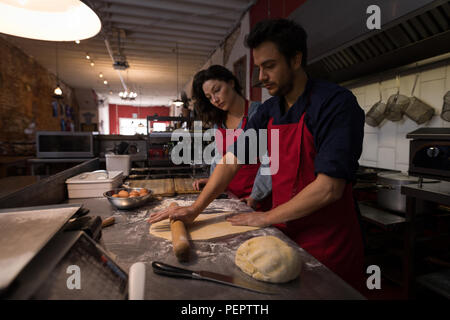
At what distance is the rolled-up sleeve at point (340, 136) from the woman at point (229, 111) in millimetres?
564

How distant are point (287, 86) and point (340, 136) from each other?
0.37 meters

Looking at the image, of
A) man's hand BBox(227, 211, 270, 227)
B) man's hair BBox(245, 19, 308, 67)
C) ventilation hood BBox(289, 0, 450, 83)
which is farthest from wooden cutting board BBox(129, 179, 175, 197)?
ventilation hood BBox(289, 0, 450, 83)

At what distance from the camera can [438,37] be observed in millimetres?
1558

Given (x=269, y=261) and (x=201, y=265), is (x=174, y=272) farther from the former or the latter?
(x=269, y=261)

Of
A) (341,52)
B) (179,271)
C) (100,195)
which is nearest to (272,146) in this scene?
(179,271)

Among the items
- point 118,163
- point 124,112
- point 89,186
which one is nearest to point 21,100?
point 118,163

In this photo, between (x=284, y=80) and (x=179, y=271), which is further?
(x=284, y=80)

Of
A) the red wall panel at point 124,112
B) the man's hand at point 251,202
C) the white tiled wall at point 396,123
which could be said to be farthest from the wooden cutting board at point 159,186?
the red wall panel at point 124,112

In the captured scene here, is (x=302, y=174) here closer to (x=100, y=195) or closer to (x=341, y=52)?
(x=100, y=195)

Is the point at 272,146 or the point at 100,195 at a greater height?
the point at 272,146

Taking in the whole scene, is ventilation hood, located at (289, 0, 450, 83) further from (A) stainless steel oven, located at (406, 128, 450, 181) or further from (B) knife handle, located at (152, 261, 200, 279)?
(B) knife handle, located at (152, 261, 200, 279)

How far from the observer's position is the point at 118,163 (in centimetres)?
210
